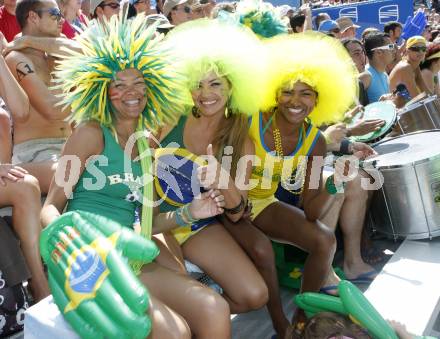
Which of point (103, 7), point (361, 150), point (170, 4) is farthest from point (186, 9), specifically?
point (361, 150)

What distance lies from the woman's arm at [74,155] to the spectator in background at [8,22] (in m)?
2.30

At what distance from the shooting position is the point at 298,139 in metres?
2.97

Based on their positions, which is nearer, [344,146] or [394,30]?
[344,146]

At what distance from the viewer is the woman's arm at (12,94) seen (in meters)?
2.80

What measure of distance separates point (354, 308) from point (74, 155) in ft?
4.21

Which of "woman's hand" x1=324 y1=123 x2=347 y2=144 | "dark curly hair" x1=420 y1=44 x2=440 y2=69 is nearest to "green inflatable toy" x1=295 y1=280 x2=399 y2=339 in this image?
"woman's hand" x1=324 y1=123 x2=347 y2=144

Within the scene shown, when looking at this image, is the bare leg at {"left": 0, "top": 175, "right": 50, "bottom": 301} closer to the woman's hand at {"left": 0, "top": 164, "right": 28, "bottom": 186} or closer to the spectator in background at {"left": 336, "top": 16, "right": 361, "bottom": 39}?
the woman's hand at {"left": 0, "top": 164, "right": 28, "bottom": 186}

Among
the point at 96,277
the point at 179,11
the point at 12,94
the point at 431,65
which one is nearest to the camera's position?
the point at 96,277

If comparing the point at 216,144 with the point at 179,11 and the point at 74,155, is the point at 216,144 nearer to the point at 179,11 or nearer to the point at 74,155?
the point at 74,155

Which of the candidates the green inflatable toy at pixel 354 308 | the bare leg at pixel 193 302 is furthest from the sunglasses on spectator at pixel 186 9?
the green inflatable toy at pixel 354 308

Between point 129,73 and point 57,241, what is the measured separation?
84 cm

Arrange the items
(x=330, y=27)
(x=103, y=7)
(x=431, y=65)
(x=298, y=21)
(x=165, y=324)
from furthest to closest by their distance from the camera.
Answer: (x=330, y=27) → (x=298, y=21) → (x=431, y=65) → (x=103, y=7) → (x=165, y=324)

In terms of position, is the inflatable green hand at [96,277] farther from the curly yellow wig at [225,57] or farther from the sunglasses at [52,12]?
the sunglasses at [52,12]

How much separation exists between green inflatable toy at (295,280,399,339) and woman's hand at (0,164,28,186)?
149 centimetres
